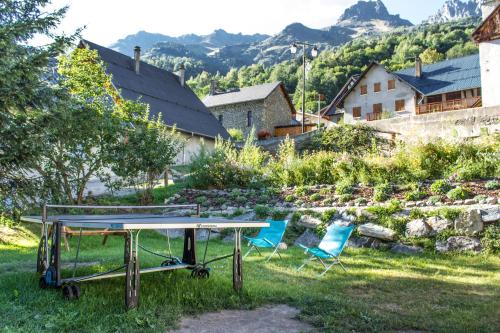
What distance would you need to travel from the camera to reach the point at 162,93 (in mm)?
30422

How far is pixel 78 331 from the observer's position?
3496 mm

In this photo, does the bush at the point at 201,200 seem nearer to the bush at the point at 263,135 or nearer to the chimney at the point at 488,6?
the bush at the point at 263,135

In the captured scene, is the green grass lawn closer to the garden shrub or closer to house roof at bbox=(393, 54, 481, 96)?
the garden shrub

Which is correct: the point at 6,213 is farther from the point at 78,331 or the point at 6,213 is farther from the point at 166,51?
the point at 166,51

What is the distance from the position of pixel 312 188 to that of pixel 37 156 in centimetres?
687

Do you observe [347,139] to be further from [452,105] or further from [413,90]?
[413,90]

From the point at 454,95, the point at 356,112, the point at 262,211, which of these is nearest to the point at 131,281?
Answer: the point at 262,211

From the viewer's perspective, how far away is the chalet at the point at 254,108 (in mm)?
39094

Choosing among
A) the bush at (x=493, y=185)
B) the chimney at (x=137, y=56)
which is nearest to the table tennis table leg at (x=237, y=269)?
the bush at (x=493, y=185)

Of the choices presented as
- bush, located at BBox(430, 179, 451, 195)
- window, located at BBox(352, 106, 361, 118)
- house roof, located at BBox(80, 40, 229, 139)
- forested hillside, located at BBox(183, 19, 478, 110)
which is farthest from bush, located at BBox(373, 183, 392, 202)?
forested hillside, located at BBox(183, 19, 478, 110)

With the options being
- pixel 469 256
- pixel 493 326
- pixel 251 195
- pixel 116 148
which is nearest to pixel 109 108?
pixel 116 148

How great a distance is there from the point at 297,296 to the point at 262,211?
5.75 metres

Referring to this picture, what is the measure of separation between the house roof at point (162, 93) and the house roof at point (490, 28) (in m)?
17.8

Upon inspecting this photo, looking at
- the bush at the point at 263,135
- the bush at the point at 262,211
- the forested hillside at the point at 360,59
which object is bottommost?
the bush at the point at 262,211
